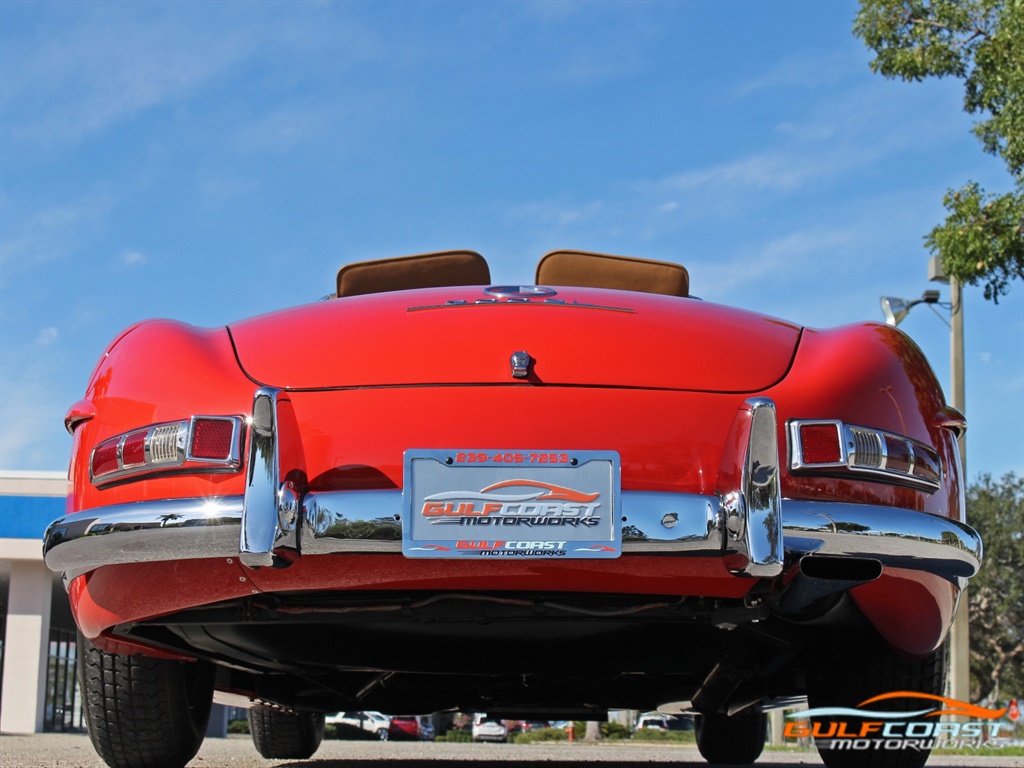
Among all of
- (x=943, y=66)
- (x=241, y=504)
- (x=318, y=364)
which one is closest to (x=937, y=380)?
(x=318, y=364)

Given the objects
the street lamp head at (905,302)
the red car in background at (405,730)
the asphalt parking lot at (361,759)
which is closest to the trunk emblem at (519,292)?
the asphalt parking lot at (361,759)

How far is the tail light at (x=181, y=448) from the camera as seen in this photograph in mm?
2410

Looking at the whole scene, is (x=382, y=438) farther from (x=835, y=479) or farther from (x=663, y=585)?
(x=835, y=479)

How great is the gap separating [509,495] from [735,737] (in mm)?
3530

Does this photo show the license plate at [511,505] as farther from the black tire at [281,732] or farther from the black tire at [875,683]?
the black tire at [281,732]

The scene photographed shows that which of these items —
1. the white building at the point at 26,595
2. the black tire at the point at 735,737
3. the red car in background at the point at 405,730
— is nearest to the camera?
the black tire at the point at 735,737

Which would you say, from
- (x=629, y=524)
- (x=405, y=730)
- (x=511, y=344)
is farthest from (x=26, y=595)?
(x=629, y=524)

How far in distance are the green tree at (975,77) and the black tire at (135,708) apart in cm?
913

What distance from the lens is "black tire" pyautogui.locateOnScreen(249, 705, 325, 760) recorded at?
17.3ft

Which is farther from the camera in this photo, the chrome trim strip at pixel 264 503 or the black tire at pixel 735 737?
the black tire at pixel 735 737

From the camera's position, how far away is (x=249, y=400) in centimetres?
248

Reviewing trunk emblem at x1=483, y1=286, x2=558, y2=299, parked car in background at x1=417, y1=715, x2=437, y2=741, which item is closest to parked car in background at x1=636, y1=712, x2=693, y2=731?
parked car in background at x1=417, y1=715, x2=437, y2=741

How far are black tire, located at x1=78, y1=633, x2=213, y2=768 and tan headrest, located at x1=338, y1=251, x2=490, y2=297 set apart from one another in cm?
129

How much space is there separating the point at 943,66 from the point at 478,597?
34.2ft
